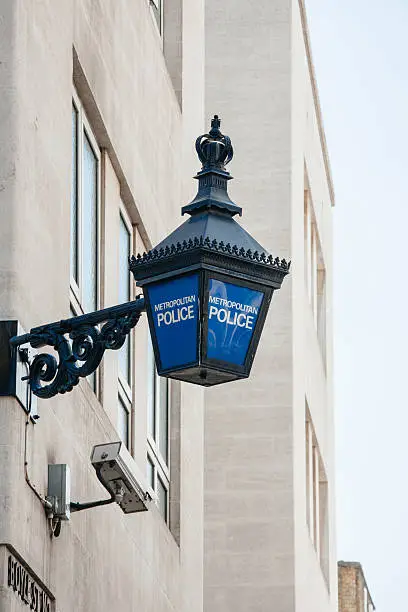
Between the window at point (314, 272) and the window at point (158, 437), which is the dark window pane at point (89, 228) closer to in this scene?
the window at point (158, 437)

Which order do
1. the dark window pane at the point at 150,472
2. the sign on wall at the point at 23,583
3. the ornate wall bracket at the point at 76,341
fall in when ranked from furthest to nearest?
the dark window pane at the point at 150,472, the sign on wall at the point at 23,583, the ornate wall bracket at the point at 76,341

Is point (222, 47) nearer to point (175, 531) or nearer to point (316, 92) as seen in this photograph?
point (316, 92)

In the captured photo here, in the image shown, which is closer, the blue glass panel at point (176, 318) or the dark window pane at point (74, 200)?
the blue glass panel at point (176, 318)

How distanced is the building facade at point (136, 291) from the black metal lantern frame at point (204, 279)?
1.24 metres

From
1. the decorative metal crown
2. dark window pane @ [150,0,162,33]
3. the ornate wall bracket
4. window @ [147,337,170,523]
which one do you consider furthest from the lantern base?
dark window pane @ [150,0,162,33]

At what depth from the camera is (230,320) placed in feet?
32.3

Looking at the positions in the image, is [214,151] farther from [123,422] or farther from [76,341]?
[123,422]

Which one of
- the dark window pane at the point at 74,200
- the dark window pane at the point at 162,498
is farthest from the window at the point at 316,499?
the dark window pane at the point at 74,200

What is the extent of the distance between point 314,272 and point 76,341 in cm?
2646

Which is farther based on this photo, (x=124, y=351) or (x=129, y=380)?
(x=129, y=380)

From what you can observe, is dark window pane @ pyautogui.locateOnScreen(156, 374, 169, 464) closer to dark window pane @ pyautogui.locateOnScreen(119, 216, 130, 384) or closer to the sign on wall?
dark window pane @ pyautogui.locateOnScreen(119, 216, 130, 384)

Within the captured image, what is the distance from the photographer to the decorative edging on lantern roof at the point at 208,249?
386 inches

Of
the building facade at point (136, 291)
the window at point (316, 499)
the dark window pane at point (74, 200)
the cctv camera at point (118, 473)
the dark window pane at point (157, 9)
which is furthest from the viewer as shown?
the window at point (316, 499)

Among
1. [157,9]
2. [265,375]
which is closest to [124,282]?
[157,9]
